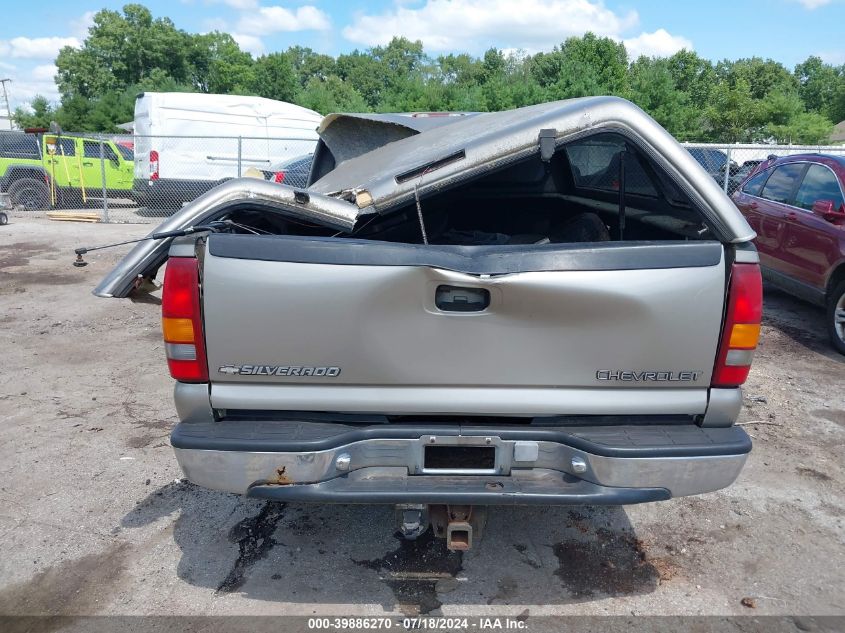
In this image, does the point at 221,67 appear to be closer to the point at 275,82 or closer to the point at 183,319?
the point at 275,82

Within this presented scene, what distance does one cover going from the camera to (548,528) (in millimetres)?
3559

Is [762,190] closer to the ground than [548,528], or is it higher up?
higher up

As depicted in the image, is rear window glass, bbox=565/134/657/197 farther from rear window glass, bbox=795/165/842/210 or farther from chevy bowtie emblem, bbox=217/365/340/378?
rear window glass, bbox=795/165/842/210

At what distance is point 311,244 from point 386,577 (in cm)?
161

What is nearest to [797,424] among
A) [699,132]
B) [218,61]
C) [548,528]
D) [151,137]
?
[548,528]

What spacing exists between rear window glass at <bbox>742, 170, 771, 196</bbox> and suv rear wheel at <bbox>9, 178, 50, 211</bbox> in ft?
52.0

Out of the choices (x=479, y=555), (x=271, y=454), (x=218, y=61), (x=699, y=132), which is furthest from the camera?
(x=218, y=61)

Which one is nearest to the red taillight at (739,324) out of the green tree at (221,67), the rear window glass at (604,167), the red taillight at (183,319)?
the rear window glass at (604,167)

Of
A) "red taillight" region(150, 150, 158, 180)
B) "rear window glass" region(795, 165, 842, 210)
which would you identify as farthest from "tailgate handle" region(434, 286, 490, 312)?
"red taillight" region(150, 150, 158, 180)

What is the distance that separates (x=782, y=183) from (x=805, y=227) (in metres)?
1.01

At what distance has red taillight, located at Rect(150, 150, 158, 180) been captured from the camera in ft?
53.0

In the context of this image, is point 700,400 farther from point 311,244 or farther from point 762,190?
point 762,190

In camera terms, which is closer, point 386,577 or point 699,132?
→ point 386,577

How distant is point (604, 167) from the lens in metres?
4.34
